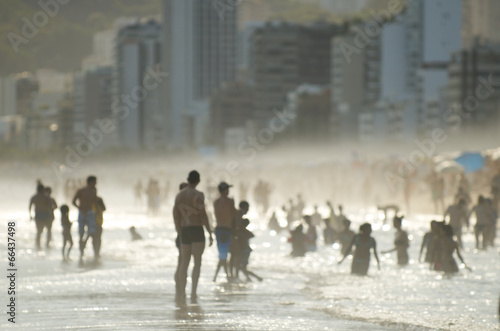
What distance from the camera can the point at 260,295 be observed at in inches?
508

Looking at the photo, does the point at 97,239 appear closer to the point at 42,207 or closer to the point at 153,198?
the point at 42,207

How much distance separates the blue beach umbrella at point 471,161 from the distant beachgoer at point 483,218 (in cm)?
2192

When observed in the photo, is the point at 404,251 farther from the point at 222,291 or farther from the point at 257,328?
the point at 257,328

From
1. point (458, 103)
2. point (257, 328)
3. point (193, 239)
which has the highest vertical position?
point (458, 103)

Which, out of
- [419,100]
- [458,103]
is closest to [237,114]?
[419,100]

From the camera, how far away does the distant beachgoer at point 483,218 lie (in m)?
21.9

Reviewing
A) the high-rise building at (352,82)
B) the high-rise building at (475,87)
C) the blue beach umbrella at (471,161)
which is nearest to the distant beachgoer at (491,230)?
the blue beach umbrella at (471,161)

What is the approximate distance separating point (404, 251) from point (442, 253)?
1525 mm

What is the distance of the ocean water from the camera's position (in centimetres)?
1024

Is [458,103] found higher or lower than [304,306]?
higher

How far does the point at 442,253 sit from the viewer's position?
1633 cm

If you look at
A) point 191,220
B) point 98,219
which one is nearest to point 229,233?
point 191,220

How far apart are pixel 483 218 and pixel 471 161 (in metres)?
22.6

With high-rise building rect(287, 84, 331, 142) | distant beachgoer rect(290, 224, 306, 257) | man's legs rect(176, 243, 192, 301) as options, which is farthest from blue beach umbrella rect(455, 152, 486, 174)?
high-rise building rect(287, 84, 331, 142)
